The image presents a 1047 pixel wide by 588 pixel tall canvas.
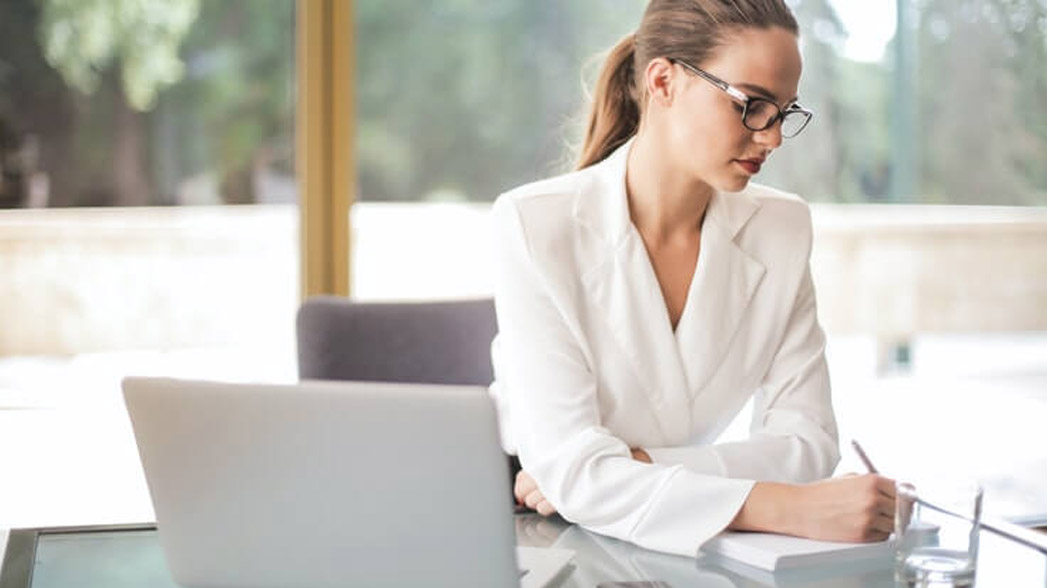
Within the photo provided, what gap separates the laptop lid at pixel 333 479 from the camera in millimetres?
1214

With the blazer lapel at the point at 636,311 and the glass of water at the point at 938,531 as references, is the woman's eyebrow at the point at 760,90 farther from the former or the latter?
the glass of water at the point at 938,531

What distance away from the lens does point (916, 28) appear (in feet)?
14.9

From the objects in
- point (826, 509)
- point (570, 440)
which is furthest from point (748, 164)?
point (826, 509)

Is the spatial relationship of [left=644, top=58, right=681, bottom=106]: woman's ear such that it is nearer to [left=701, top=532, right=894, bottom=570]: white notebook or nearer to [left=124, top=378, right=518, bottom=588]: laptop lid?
[left=701, top=532, right=894, bottom=570]: white notebook

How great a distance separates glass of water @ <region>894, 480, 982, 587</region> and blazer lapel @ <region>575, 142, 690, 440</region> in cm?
59

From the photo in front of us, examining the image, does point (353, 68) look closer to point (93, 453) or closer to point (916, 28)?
point (93, 453)

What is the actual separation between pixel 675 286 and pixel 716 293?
0.21 ft

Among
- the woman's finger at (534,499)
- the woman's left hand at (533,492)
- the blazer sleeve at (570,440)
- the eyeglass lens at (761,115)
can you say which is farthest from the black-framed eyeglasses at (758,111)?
the woman's finger at (534,499)

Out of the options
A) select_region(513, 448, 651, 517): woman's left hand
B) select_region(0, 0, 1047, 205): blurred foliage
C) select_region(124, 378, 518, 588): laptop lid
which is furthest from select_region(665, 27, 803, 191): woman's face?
select_region(0, 0, 1047, 205): blurred foliage

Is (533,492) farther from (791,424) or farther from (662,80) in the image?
(662,80)

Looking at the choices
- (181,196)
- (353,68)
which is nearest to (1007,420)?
(353,68)

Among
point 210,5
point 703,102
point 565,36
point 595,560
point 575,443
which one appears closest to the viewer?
point 595,560

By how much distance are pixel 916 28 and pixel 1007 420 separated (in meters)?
1.37

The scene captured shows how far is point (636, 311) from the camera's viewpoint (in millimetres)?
2016
